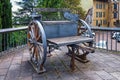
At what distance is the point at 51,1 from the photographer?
25.8 ft

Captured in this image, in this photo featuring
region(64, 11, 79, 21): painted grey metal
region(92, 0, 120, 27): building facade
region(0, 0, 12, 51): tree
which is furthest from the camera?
region(92, 0, 120, 27): building facade

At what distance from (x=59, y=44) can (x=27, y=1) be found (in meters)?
12.9

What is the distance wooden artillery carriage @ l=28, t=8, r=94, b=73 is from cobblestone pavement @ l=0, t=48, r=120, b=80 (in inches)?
5.9

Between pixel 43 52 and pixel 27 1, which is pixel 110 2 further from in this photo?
pixel 43 52

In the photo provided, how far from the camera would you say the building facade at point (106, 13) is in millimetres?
30500

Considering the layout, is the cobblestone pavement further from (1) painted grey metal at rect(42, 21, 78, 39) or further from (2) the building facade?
(2) the building facade

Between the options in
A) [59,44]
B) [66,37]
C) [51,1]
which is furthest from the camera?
[51,1]

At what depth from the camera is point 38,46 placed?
10.9 ft

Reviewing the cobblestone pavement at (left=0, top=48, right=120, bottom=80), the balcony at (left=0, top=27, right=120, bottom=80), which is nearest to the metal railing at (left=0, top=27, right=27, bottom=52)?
the balcony at (left=0, top=27, right=120, bottom=80)

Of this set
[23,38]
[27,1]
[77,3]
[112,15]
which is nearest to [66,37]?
[23,38]

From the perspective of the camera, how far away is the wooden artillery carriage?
310 centimetres

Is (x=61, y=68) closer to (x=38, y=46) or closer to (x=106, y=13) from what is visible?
(x=38, y=46)

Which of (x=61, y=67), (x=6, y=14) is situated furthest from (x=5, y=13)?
(x=61, y=67)

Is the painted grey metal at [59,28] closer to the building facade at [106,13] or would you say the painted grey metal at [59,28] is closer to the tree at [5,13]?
the tree at [5,13]
